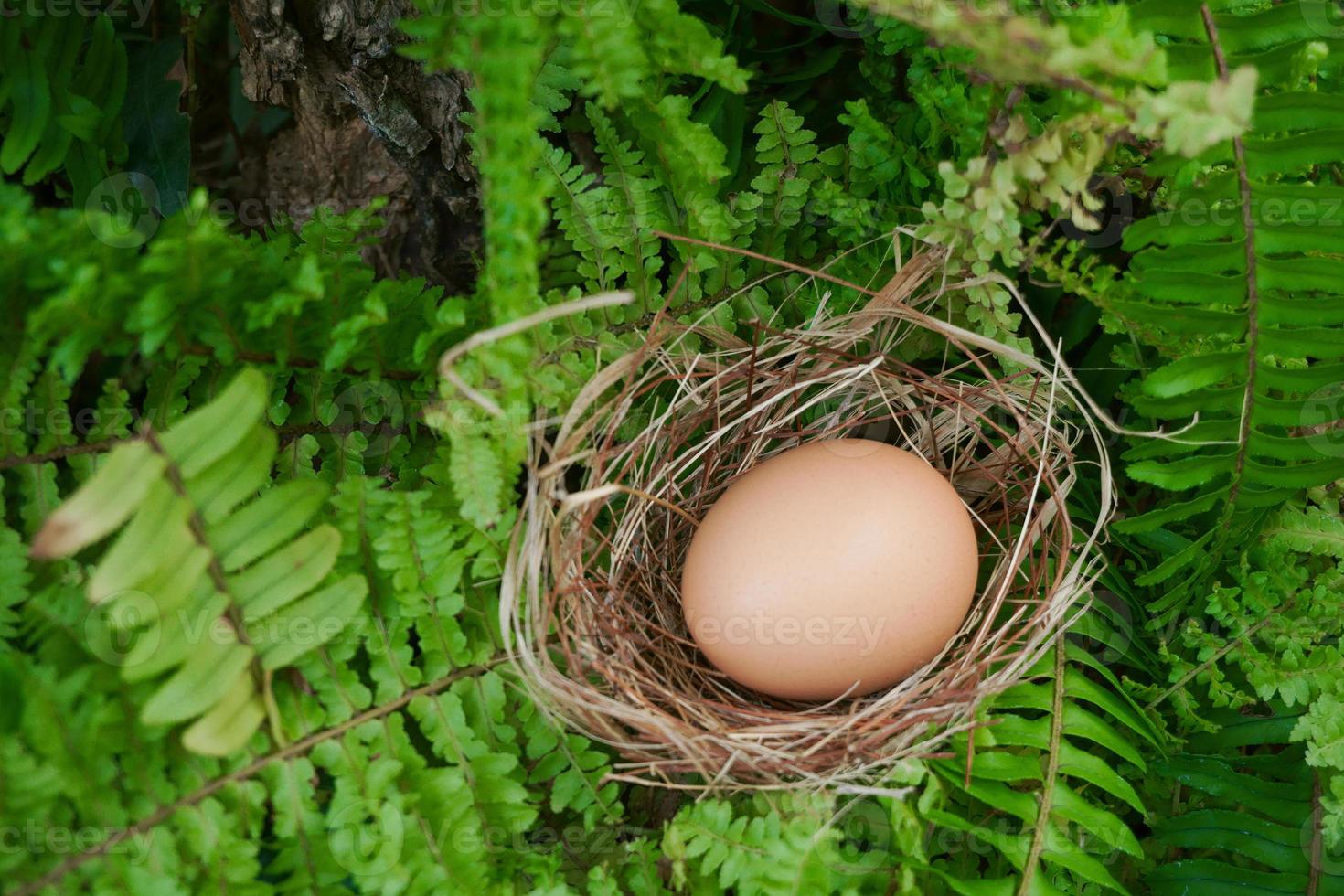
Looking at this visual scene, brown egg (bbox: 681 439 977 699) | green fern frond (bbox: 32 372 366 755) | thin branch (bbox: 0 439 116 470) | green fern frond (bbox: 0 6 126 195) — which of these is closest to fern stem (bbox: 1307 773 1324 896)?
brown egg (bbox: 681 439 977 699)

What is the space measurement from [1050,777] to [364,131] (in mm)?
1313

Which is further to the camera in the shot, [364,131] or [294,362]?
[364,131]

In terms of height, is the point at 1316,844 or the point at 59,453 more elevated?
the point at 59,453

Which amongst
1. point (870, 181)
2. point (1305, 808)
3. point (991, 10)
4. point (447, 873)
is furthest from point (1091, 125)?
point (447, 873)

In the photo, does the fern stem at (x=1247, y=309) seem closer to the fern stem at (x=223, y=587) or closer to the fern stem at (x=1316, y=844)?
the fern stem at (x=1316, y=844)

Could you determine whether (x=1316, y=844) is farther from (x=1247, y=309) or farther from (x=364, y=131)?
(x=364, y=131)

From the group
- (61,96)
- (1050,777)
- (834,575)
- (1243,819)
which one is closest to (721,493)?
(834,575)

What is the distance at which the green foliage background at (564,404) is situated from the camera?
3.22 ft

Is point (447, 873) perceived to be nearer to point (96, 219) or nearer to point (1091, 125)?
point (96, 219)

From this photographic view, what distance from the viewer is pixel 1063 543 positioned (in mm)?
1296

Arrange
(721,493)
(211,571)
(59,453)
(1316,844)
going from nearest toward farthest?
1. (211,571)
2. (59,453)
3. (1316,844)
4. (721,493)

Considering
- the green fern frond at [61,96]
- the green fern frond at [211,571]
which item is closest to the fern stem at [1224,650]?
the green fern frond at [211,571]

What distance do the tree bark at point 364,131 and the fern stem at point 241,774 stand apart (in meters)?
0.53

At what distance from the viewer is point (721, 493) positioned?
1.48 meters
